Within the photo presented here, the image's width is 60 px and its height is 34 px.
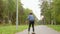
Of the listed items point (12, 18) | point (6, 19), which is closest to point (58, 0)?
point (6, 19)

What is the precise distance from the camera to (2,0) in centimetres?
6806

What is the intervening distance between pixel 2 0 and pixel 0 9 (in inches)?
130

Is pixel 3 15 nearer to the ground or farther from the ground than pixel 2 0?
nearer to the ground

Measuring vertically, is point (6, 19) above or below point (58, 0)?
below

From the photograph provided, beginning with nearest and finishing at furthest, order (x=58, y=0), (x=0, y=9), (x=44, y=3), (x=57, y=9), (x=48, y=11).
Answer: (x=58, y=0) → (x=57, y=9) → (x=0, y=9) → (x=48, y=11) → (x=44, y=3)

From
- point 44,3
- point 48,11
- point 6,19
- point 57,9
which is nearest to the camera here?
point 57,9

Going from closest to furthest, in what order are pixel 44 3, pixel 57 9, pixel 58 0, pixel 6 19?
pixel 58 0
pixel 57 9
pixel 6 19
pixel 44 3

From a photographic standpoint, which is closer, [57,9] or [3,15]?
[57,9]

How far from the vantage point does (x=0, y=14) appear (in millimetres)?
69438

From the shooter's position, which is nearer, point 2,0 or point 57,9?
point 57,9

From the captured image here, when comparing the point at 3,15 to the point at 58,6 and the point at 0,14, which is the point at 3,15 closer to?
the point at 0,14

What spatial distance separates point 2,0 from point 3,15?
17.9 feet

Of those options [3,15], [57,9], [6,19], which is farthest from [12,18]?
Result: [57,9]

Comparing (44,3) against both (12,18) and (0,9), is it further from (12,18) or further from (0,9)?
(0,9)
